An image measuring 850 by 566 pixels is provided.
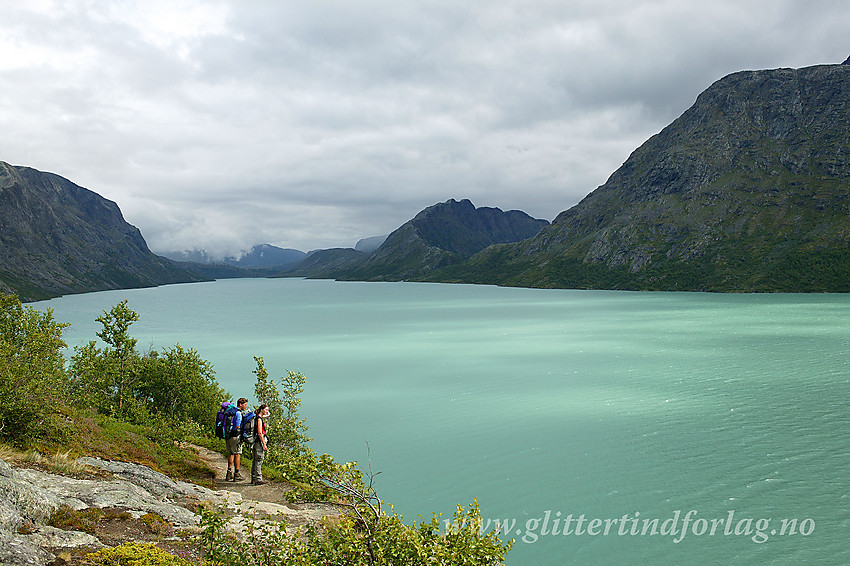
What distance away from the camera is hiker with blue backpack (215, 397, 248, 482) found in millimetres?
23641

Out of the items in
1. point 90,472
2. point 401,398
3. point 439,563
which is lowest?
point 401,398

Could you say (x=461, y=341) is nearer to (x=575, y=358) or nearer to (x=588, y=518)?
(x=575, y=358)

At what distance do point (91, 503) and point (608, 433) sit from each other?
108 ft

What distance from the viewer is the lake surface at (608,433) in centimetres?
2292

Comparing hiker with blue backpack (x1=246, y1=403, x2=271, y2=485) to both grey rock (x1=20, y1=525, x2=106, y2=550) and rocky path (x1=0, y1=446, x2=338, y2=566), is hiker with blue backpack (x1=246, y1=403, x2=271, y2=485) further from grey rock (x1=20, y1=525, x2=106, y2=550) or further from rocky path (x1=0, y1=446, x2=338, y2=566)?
grey rock (x1=20, y1=525, x2=106, y2=550)

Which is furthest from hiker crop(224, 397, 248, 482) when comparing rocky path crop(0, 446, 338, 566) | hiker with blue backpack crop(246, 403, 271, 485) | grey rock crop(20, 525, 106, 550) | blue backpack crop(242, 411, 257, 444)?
grey rock crop(20, 525, 106, 550)

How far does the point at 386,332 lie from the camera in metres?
112

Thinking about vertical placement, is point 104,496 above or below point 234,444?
above

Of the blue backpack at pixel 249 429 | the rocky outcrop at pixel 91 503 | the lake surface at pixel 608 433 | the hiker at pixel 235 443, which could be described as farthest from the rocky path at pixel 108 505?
the lake surface at pixel 608 433

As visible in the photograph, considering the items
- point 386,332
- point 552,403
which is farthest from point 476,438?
point 386,332

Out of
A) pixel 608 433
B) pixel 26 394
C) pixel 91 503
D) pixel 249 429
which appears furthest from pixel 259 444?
pixel 608 433

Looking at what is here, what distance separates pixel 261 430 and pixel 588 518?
16252 millimetres

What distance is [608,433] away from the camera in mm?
37875

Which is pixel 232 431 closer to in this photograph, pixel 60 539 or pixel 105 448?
pixel 105 448
